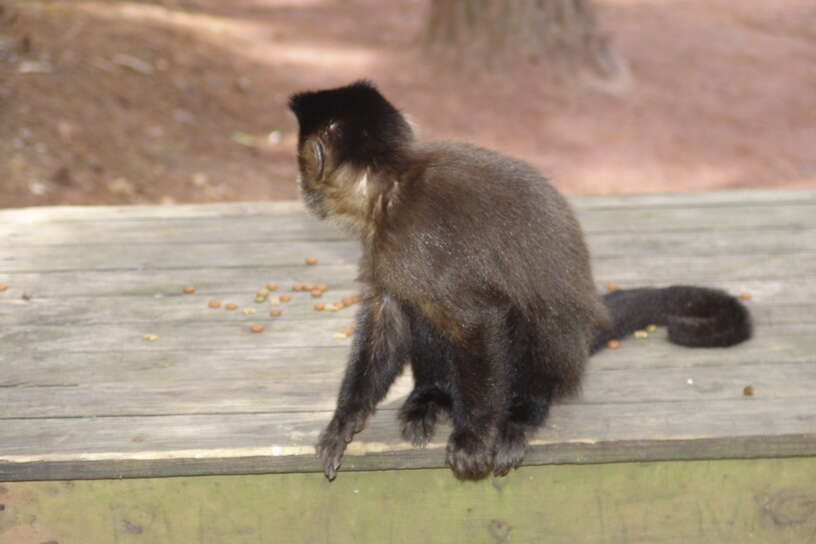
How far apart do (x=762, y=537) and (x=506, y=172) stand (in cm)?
127

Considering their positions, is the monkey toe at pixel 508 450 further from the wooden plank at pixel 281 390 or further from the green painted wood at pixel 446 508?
the wooden plank at pixel 281 390

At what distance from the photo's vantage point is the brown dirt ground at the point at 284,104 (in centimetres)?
727

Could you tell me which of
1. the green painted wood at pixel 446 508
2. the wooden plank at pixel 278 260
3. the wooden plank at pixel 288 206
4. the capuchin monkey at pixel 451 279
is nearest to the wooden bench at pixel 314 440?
the green painted wood at pixel 446 508

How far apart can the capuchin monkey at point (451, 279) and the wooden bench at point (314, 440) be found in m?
0.10

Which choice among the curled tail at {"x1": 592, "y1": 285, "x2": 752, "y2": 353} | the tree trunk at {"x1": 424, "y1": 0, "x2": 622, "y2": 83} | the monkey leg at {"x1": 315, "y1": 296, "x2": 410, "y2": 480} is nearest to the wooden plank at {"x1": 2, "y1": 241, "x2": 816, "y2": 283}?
the curled tail at {"x1": 592, "y1": 285, "x2": 752, "y2": 353}

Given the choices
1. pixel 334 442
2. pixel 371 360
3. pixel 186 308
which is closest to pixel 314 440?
pixel 334 442

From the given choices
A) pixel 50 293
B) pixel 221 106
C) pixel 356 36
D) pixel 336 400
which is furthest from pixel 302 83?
pixel 336 400

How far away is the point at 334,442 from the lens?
2.76 m

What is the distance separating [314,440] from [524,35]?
7.00 metres

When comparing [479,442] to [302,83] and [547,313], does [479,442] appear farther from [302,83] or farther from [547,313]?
[302,83]

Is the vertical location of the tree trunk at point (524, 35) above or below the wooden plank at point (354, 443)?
below

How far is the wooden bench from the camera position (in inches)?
111

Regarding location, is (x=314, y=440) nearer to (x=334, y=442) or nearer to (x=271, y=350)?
(x=334, y=442)

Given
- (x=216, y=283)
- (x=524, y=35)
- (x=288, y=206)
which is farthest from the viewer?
(x=524, y=35)
